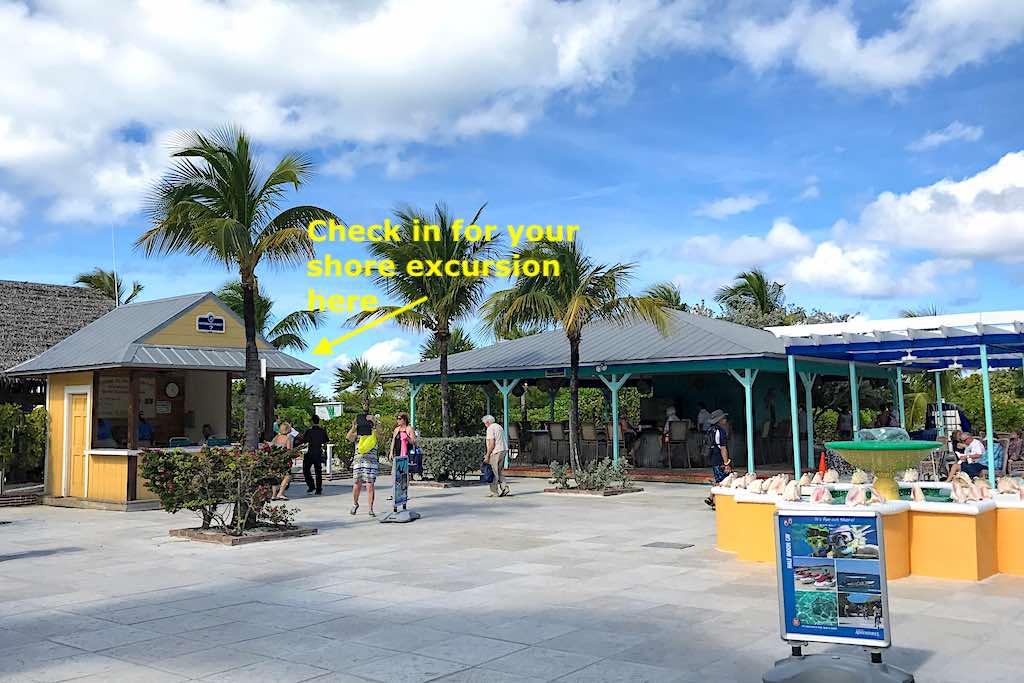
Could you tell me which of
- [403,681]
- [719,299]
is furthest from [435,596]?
[719,299]

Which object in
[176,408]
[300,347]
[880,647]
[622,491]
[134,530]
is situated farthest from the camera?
[300,347]

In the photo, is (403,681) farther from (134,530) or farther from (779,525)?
(134,530)

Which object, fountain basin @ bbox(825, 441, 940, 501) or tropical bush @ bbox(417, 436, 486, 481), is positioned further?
tropical bush @ bbox(417, 436, 486, 481)

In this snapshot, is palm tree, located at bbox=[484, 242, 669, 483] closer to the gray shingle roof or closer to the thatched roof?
the gray shingle roof

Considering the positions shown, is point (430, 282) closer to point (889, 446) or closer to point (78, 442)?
point (78, 442)

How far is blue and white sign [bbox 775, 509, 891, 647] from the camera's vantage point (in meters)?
5.05

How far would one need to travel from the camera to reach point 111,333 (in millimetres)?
17469

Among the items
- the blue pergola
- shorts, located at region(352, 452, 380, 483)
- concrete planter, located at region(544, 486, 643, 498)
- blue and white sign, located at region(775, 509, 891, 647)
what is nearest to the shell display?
blue and white sign, located at region(775, 509, 891, 647)

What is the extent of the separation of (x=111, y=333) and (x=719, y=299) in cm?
2296

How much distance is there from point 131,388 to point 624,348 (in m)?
10.6

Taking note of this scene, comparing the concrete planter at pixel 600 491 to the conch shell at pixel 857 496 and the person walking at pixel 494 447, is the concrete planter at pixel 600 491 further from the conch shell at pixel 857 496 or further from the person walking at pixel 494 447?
A: the conch shell at pixel 857 496

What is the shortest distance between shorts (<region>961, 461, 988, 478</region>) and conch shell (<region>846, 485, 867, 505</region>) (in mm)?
8070

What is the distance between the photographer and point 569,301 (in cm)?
1730

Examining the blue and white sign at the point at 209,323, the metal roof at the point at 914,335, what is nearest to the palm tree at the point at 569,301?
the metal roof at the point at 914,335
